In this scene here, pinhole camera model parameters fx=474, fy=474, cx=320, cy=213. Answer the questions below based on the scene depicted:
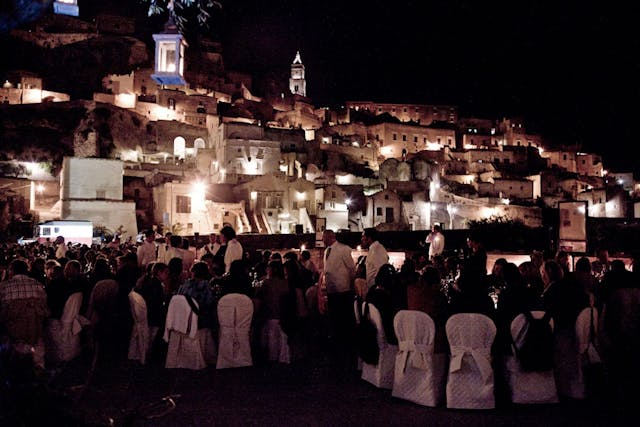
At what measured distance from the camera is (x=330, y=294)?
25.6 feet

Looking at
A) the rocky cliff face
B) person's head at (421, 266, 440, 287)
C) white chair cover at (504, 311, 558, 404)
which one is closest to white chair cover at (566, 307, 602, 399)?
white chair cover at (504, 311, 558, 404)

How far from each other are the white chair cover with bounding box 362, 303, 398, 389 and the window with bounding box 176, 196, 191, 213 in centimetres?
3286

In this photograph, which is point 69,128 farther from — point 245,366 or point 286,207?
point 245,366

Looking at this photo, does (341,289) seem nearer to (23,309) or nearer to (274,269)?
(274,269)

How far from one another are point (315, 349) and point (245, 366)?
1.60 meters

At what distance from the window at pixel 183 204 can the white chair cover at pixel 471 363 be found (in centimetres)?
3396

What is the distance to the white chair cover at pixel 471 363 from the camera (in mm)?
4949

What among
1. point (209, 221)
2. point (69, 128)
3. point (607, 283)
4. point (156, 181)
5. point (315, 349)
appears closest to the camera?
point (607, 283)

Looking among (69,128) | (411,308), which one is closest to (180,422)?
(411,308)

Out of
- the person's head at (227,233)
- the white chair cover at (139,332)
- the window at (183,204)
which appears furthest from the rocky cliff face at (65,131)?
the white chair cover at (139,332)

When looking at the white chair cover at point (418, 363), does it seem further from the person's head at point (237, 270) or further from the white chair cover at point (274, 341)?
the person's head at point (237, 270)

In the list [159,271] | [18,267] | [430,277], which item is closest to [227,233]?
[159,271]

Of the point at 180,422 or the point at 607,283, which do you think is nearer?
the point at 180,422

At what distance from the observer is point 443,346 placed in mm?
5395
